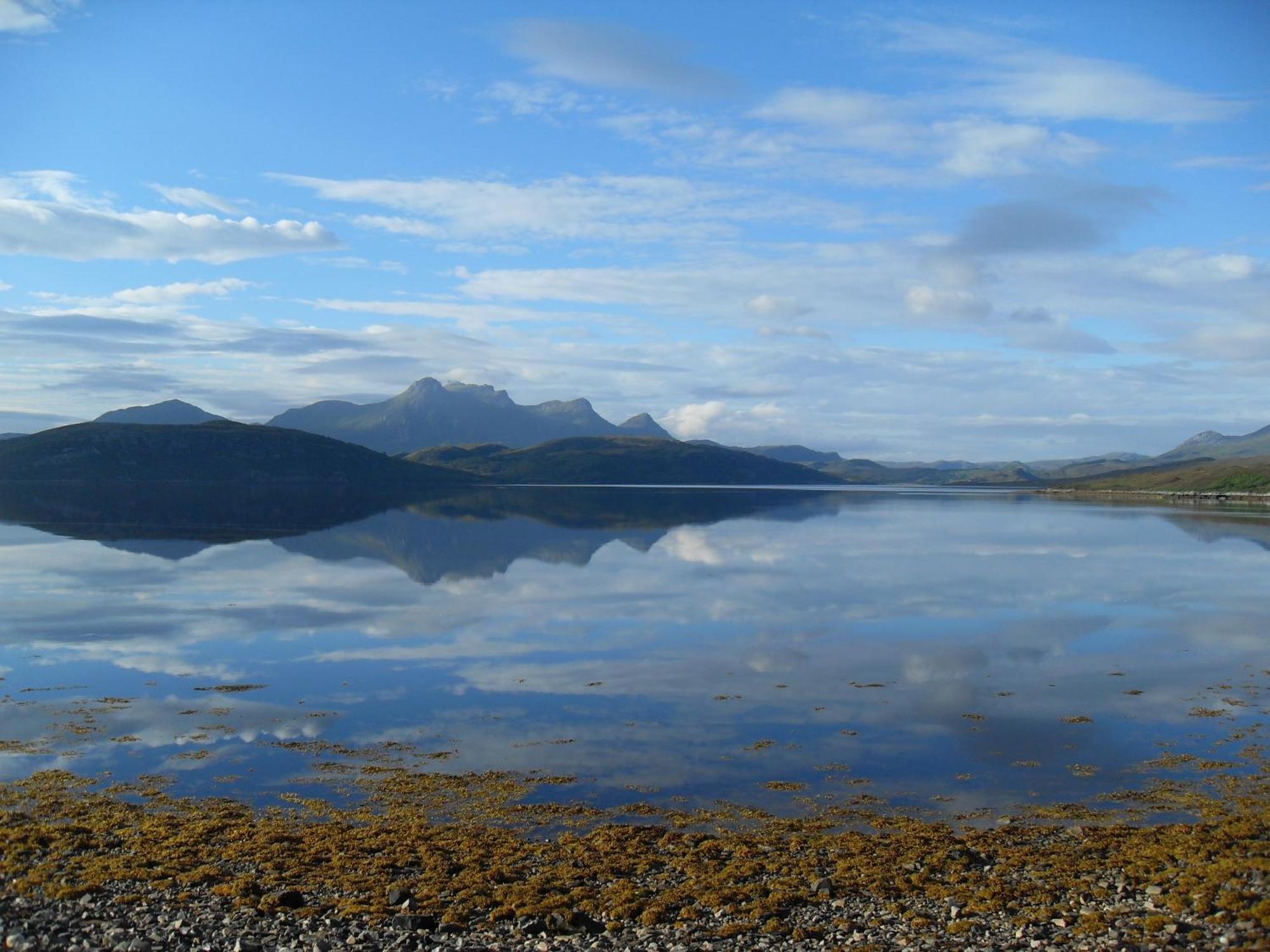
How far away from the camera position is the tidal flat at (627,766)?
15750 millimetres

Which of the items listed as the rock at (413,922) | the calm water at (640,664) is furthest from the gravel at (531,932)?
the calm water at (640,664)

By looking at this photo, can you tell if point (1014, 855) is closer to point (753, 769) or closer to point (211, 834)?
point (753, 769)

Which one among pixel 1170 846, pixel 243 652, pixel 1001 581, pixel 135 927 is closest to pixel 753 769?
pixel 1170 846

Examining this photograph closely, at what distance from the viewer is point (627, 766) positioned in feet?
80.3

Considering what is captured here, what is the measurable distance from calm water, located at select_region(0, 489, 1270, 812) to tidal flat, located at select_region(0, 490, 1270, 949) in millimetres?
206

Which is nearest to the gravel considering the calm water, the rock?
the rock

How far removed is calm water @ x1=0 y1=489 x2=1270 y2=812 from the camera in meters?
24.8

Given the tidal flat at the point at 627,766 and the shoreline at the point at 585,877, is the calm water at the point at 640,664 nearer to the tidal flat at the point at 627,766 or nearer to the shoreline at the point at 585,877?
the tidal flat at the point at 627,766

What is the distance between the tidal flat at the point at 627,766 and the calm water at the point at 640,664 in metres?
0.21

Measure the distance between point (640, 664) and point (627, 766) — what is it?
40.1ft

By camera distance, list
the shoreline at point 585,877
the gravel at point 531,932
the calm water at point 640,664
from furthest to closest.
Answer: the calm water at point 640,664 < the shoreline at point 585,877 < the gravel at point 531,932

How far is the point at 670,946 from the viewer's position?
47.6ft

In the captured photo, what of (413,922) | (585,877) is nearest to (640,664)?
(585,877)

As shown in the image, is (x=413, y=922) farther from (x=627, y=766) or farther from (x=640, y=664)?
(x=640, y=664)
